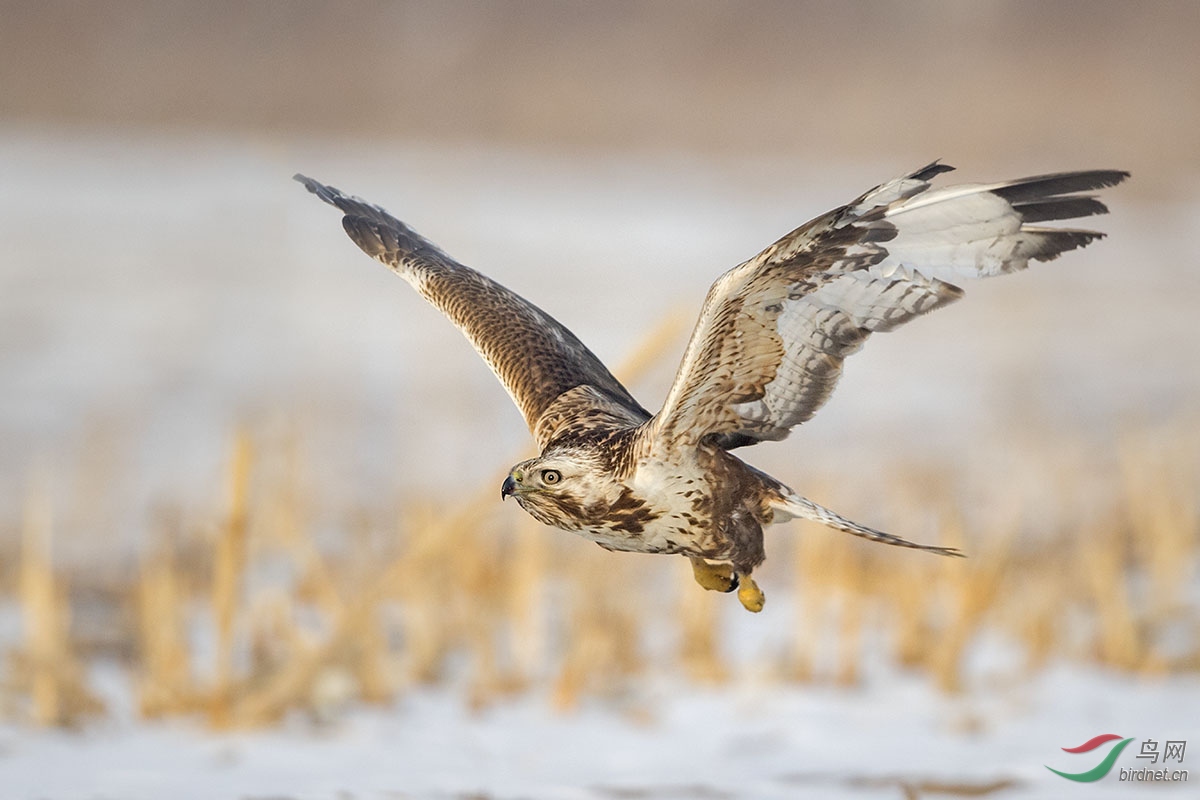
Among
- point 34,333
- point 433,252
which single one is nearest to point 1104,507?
point 433,252

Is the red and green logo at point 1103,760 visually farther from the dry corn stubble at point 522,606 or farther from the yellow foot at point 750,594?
the yellow foot at point 750,594

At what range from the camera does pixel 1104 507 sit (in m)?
11.2

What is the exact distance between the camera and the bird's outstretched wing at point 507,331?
600 centimetres

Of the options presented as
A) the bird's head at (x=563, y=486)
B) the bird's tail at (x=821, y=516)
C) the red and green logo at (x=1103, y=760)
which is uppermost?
the bird's head at (x=563, y=486)

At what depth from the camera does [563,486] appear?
513cm

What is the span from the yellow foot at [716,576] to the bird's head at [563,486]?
49cm

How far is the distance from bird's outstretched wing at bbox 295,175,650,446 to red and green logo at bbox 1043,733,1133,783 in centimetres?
260

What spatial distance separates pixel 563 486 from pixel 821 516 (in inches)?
32.3

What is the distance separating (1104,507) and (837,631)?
8.97 ft

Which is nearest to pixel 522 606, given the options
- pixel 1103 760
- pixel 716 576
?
pixel 1103 760

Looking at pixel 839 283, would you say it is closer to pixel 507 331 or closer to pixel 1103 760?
pixel 507 331

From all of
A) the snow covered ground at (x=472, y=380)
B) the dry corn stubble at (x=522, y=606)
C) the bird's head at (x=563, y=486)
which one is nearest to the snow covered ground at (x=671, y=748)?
the snow covered ground at (x=472, y=380)

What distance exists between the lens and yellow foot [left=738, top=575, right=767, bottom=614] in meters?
5.33

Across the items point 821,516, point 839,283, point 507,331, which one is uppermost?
point 507,331
